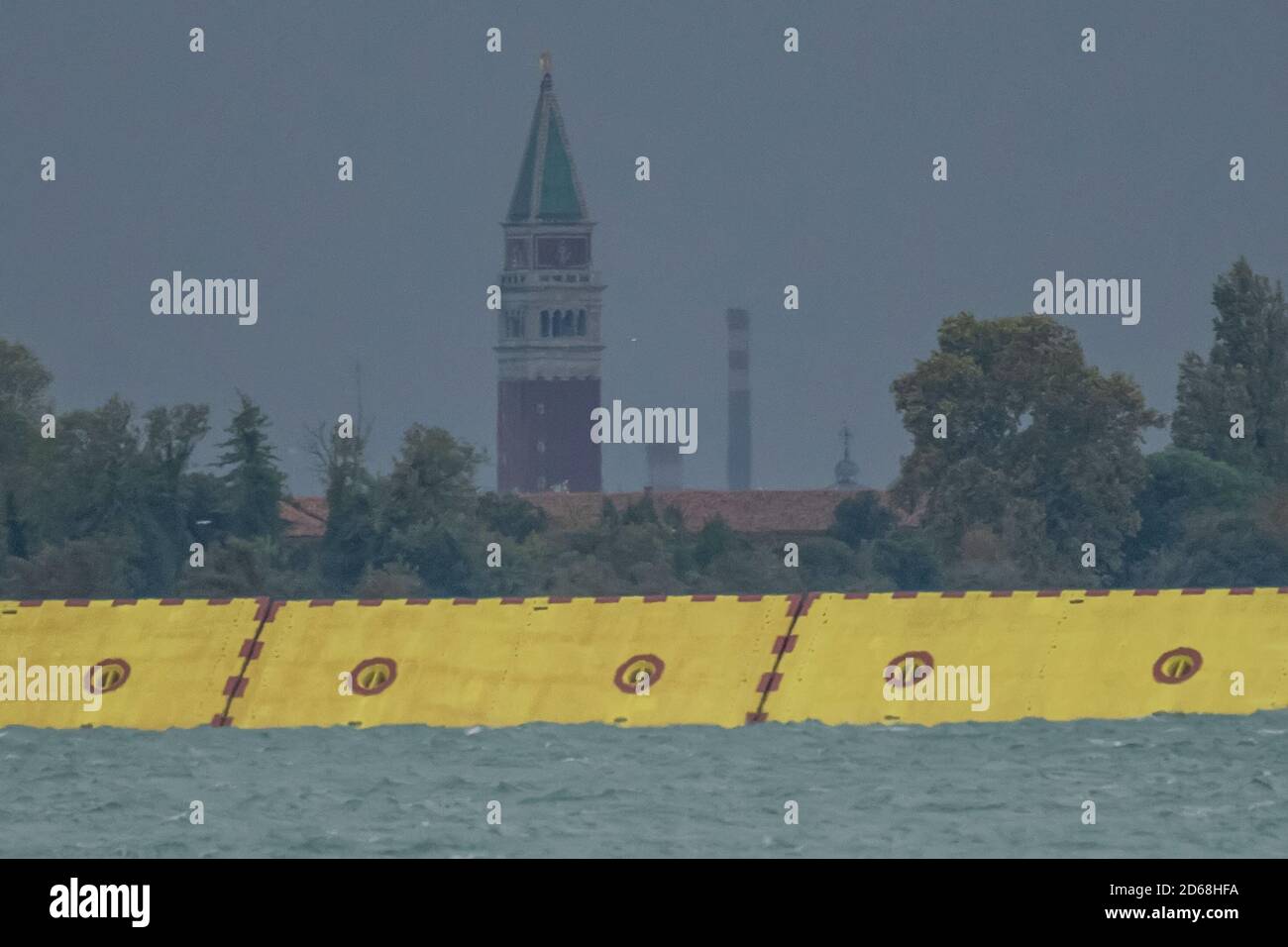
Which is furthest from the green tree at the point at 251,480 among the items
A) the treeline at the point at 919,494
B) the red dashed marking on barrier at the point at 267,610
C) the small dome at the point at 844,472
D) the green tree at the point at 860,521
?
the small dome at the point at 844,472

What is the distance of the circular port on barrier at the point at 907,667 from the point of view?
106ft

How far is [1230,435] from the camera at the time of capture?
99562mm

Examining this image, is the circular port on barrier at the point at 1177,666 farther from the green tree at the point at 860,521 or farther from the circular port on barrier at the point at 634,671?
the green tree at the point at 860,521

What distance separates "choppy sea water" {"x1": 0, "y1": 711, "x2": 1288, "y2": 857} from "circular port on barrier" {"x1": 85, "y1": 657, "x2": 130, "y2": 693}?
0.61 meters

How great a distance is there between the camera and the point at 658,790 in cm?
2775

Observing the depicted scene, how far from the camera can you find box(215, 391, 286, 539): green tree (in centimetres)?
9469

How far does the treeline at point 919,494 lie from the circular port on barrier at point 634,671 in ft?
176

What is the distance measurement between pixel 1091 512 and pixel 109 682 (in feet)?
211

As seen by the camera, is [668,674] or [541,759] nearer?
[541,759]

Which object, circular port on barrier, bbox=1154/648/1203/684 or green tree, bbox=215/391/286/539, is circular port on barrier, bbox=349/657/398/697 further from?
green tree, bbox=215/391/286/539

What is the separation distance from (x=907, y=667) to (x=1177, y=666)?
2873 mm

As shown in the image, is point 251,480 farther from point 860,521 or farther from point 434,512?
point 860,521

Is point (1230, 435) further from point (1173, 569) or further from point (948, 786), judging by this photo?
point (948, 786)
